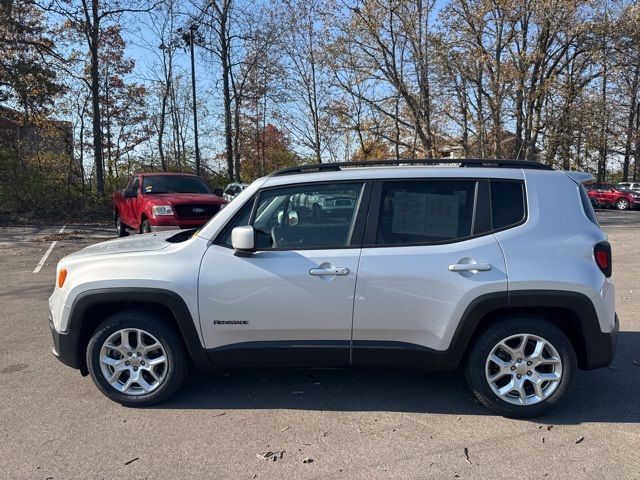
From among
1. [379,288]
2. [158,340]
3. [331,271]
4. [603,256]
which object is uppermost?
[603,256]

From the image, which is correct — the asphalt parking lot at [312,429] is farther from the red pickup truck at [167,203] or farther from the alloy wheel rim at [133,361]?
the red pickup truck at [167,203]

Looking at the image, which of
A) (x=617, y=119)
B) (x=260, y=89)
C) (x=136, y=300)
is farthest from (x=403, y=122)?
(x=136, y=300)

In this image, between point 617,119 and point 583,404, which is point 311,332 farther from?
point 617,119

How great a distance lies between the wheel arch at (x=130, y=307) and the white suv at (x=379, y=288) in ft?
0.04

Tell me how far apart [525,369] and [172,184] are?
34.1 ft

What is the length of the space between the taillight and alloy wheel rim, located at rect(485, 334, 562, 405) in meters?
0.63

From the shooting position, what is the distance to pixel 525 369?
3666 mm

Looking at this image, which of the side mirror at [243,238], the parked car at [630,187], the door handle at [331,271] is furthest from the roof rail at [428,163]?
the parked car at [630,187]

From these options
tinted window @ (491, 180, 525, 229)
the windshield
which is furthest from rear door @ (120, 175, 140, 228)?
tinted window @ (491, 180, 525, 229)

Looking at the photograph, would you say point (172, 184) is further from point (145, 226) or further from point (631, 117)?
point (631, 117)

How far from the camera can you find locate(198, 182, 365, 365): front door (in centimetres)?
366

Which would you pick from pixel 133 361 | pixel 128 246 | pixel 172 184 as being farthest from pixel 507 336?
pixel 172 184

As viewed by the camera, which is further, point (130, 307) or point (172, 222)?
point (172, 222)

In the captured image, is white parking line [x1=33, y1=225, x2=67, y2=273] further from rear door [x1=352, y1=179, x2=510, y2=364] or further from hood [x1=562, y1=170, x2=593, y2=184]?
hood [x1=562, y1=170, x2=593, y2=184]
